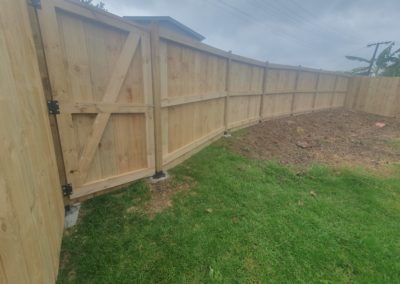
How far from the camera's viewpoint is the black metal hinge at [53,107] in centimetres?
230

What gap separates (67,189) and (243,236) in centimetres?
225

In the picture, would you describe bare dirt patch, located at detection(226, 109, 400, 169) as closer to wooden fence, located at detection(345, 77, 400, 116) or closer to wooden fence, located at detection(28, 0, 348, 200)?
wooden fence, located at detection(28, 0, 348, 200)

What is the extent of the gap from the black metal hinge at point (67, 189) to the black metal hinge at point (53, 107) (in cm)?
92

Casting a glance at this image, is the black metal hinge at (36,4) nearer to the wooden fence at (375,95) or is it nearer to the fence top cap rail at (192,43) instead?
the fence top cap rail at (192,43)

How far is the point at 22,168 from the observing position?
4.14ft

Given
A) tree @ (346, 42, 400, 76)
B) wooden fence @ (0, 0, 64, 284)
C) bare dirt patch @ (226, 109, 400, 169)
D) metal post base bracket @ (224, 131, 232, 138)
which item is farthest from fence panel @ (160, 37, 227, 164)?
tree @ (346, 42, 400, 76)

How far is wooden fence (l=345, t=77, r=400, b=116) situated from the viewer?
11.2m

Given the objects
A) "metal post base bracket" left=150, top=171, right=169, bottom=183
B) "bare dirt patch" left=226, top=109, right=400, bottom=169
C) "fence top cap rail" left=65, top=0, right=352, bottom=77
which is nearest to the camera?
"fence top cap rail" left=65, top=0, right=352, bottom=77

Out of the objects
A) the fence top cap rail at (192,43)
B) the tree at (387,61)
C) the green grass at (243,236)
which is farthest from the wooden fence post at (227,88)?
the tree at (387,61)

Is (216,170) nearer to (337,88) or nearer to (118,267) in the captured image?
(118,267)

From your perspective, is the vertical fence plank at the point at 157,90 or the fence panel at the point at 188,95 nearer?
the vertical fence plank at the point at 157,90

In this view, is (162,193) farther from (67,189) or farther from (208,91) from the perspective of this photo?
(208,91)

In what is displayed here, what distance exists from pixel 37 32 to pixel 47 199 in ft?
5.39

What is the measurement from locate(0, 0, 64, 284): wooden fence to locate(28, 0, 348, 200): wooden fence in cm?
46
